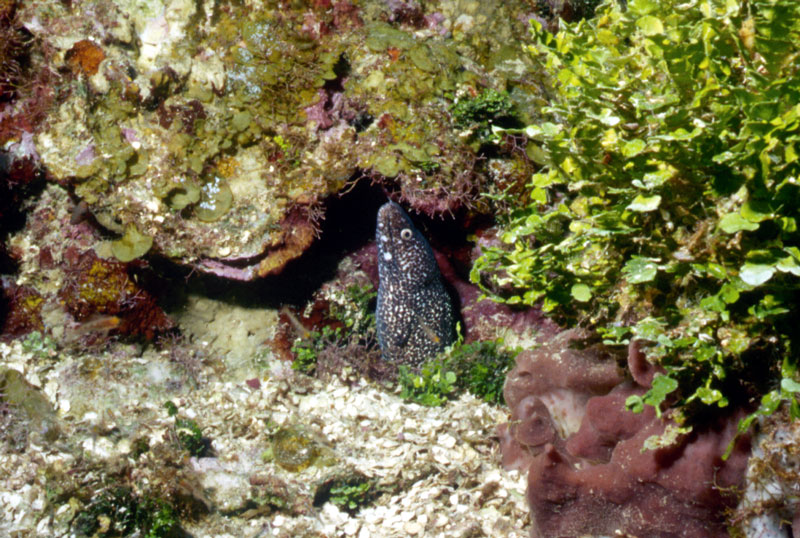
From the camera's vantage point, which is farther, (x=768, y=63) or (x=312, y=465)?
(x=312, y=465)

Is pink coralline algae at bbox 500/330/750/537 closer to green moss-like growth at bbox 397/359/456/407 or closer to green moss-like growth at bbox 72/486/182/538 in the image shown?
green moss-like growth at bbox 397/359/456/407

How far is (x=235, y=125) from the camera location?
4.98 m

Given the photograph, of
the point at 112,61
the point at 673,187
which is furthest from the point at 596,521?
the point at 112,61

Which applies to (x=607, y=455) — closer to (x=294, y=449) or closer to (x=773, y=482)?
(x=773, y=482)

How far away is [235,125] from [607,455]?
4364mm

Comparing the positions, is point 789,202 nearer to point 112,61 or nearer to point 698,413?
point 698,413

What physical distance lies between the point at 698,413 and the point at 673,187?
1171 millimetres

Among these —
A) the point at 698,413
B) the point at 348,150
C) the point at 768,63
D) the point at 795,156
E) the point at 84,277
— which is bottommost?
the point at 84,277

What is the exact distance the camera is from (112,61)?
502 centimetres

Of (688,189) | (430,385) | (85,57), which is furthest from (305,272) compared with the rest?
(688,189)

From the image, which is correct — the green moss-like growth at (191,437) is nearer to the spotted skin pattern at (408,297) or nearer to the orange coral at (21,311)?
the spotted skin pattern at (408,297)

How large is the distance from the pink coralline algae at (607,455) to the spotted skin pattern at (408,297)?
213 cm

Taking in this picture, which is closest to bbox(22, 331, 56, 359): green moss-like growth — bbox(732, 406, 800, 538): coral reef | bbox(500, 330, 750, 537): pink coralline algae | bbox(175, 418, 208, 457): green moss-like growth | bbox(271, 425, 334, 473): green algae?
bbox(175, 418, 208, 457): green moss-like growth

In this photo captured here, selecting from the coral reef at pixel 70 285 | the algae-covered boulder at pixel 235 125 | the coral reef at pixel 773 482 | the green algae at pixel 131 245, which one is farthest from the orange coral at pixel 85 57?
the coral reef at pixel 773 482
